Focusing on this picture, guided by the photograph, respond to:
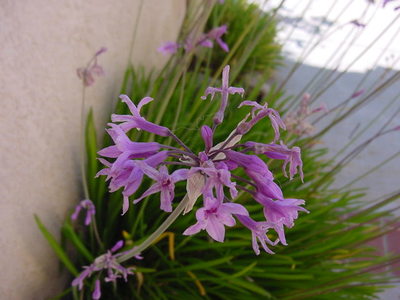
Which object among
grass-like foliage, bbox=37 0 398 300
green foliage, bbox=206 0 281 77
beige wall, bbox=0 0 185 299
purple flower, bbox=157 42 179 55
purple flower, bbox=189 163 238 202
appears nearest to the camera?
purple flower, bbox=189 163 238 202

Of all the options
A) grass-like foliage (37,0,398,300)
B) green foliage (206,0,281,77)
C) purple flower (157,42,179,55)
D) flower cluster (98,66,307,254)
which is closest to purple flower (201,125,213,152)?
flower cluster (98,66,307,254)

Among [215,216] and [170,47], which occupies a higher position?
[215,216]

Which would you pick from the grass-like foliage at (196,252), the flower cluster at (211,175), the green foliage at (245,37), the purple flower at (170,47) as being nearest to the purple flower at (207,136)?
the flower cluster at (211,175)

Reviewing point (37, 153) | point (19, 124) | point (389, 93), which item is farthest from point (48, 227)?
point (389, 93)

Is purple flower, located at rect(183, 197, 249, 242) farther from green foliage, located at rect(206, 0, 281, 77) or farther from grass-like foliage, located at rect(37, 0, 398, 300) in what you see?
green foliage, located at rect(206, 0, 281, 77)

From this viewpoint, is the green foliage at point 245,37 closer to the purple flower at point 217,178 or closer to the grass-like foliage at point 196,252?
the grass-like foliage at point 196,252

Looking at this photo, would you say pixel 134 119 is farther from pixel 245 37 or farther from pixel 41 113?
pixel 245 37

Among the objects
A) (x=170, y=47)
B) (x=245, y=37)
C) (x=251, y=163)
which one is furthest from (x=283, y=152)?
(x=245, y=37)
